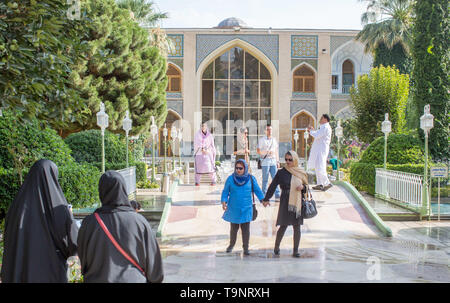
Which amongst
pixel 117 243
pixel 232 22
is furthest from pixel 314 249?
pixel 232 22

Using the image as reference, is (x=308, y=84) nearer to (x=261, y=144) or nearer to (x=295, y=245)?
(x=261, y=144)

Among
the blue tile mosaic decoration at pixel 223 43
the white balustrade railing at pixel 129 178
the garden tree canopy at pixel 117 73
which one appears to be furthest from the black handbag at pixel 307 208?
the blue tile mosaic decoration at pixel 223 43

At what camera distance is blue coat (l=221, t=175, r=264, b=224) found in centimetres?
577

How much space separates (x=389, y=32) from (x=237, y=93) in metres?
11.7

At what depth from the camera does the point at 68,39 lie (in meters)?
5.04

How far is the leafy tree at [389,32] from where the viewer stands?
23.2m

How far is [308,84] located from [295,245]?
2639 centimetres

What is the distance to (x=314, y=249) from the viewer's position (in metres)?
6.44

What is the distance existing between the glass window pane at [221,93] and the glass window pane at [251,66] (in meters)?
1.72

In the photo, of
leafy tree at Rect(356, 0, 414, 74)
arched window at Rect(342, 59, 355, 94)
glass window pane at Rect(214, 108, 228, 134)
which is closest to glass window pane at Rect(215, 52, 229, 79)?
glass window pane at Rect(214, 108, 228, 134)

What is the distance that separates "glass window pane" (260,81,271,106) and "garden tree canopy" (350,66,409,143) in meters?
12.8

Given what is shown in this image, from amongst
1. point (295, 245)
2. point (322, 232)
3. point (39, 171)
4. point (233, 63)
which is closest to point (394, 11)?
point (233, 63)

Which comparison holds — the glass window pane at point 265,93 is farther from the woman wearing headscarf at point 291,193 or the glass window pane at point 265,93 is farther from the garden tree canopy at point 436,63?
the woman wearing headscarf at point 291,193

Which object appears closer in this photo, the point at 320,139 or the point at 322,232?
the point at 322,232
